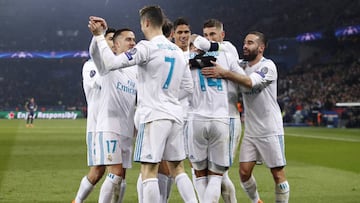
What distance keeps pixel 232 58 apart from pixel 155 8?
147 centimetres

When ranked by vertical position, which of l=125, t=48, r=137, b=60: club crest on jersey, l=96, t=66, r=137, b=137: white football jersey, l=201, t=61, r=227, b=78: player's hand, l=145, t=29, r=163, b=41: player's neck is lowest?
l=96, t=66, r=137, b=137: white football jersey

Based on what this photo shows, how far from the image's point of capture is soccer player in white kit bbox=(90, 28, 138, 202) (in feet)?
22.8

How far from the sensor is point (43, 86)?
67.8 m

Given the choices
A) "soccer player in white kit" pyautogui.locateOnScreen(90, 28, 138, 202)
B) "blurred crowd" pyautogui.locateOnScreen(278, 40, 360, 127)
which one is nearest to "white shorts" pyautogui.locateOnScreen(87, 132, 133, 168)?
"soccer player in white kit" pyautogui.locateOnScreen(90, 28, 138, 202)

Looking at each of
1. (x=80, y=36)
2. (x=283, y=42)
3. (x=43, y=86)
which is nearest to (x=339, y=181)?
(x=283, y=42)

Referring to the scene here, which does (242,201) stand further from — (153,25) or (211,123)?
(153,25)

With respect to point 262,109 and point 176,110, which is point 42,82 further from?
point 176,110

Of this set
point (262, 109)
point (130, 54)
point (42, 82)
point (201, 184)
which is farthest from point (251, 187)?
point (42, 82)

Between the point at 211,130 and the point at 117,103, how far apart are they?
1187mm

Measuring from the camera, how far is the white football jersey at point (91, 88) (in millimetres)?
7359

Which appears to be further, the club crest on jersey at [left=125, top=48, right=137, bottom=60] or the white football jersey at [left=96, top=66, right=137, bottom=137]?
the white football jersey at [left=96, top=66, right=137, bottom=137]

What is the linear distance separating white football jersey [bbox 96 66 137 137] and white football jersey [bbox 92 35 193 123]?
0.85m

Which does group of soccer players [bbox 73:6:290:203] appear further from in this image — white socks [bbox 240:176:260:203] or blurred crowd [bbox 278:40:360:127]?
blurred crowd [bbox 278:40:360:127]

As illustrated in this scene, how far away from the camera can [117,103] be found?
A: 7137mm
